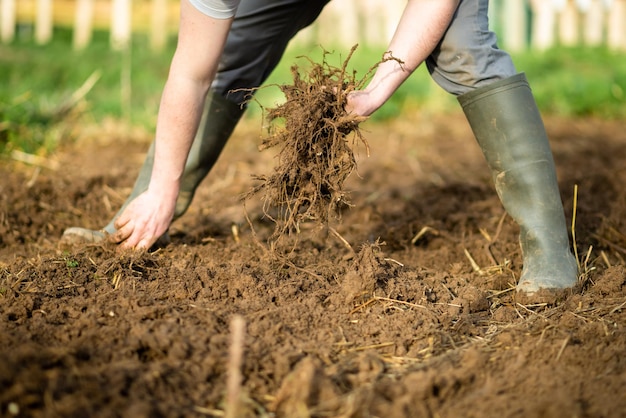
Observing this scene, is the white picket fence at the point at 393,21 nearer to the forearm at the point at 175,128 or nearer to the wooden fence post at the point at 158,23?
the wooden fence post at the point at 158,23

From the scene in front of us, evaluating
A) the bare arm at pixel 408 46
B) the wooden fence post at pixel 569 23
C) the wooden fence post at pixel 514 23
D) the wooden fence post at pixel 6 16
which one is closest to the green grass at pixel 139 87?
the wooden fence post at pixel 514 23

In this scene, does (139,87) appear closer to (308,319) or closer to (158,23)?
(158,23)

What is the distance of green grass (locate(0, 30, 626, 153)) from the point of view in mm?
5004

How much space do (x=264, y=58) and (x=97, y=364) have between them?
4.76ft

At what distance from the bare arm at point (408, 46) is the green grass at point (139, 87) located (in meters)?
1.99

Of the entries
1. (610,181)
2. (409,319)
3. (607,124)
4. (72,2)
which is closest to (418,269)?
(409,319)

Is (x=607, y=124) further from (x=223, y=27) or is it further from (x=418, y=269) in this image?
(x=223, y=27)

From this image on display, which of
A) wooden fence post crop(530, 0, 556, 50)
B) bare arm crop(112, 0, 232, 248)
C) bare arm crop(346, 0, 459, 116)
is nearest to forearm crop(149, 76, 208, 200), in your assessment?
bare arm crop(112, 0, 232, 248)

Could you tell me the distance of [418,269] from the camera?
8.18ft

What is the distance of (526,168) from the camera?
245cm

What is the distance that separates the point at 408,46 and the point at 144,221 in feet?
3.58

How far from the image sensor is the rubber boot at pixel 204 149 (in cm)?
278

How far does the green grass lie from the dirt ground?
1.59 m

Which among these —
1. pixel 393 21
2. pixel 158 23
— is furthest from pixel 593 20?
pixel 158 23
